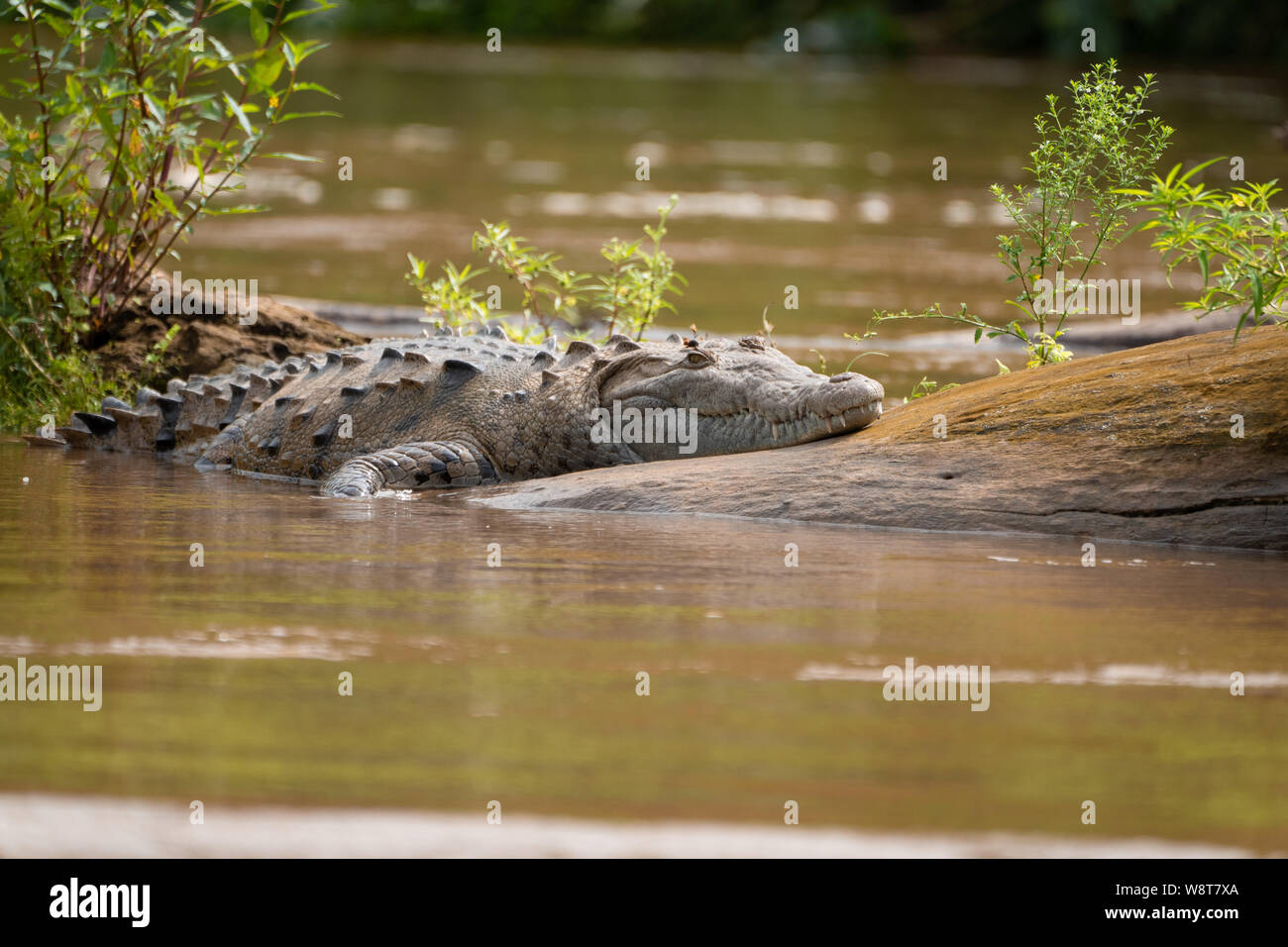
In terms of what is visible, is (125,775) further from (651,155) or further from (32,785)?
(651,155)

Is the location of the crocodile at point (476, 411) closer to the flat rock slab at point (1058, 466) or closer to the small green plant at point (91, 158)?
the flat rock slab at point (1058, 466)

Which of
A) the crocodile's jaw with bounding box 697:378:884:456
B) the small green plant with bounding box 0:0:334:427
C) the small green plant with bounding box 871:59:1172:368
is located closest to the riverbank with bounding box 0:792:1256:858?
the crocodile's jaw with bounding box 697:378:884:456

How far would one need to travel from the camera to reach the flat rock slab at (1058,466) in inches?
185

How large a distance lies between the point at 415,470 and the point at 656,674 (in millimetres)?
2886

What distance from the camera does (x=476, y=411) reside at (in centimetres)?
625

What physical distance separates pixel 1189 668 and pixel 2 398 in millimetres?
5649

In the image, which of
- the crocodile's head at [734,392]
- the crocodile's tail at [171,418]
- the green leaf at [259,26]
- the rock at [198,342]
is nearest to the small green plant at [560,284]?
the rock at [198,342]

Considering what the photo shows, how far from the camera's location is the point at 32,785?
2.69 m

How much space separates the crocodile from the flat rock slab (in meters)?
0.24

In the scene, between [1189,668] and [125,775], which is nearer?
[125,775]

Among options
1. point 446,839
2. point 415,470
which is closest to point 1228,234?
point 415,470

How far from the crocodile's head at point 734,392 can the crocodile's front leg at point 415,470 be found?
60cm

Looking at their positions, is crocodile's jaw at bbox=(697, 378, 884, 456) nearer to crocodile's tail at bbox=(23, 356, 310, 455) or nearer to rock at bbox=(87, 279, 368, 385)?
crocodile's tail at bbox=(23, 356, 310, 455)
